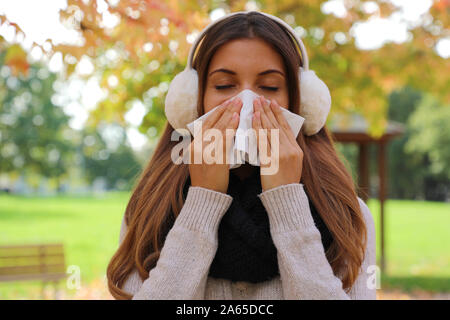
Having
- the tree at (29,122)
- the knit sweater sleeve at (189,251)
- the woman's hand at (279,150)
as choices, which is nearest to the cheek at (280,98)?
the woman's hand at (279,150)

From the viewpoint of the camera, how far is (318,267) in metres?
1.57

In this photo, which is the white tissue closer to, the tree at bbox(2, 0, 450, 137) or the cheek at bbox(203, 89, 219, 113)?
the cheek at bbox(203, 89, 219, 113)

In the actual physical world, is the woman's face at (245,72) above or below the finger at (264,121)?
above

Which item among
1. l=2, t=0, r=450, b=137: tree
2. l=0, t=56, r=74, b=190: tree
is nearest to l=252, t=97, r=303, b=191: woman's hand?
l=2, t=0, r=450, b=137: tree

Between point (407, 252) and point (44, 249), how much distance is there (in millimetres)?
12531

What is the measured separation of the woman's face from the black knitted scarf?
40cm

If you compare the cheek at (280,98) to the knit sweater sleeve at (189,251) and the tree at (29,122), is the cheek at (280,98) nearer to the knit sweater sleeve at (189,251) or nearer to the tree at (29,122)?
the knit sweater sleeve at (189,251)

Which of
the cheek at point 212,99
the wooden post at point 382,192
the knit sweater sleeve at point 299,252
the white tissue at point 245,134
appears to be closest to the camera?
the knit sweater sleeve at point 299,252

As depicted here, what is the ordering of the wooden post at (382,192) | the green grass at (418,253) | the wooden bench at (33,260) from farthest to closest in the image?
1. the wooden post at (382,192)
2. the green grass at (418,253)
3. the wooden bench at (33,260)

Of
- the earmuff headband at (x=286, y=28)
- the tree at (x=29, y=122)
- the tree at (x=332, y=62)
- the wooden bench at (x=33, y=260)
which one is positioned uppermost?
the tree at (x=29, y=122)

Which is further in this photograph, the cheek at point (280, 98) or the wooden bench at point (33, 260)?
the wooden bench at point (33, 260)

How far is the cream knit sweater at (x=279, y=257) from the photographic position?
157 cm

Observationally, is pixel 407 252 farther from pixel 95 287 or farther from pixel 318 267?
pixel 318 267

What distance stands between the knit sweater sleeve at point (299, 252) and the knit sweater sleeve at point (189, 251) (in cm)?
20
